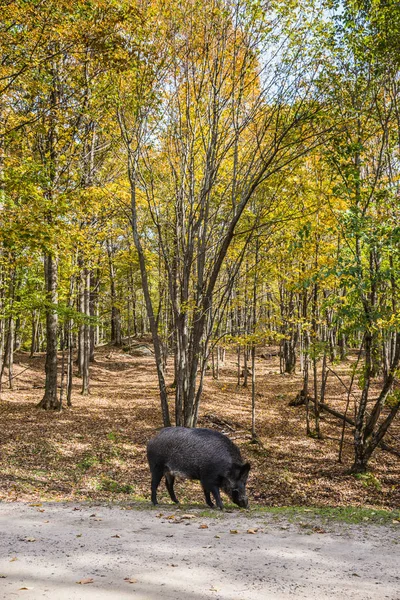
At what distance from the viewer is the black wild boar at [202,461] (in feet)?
26.6

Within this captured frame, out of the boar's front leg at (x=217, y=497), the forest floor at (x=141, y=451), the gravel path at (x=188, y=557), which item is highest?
the gravel path at (x=188, y=557)

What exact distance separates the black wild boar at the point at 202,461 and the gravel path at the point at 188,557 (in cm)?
84

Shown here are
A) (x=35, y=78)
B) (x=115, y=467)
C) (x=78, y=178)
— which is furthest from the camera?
(x=78, y=178)

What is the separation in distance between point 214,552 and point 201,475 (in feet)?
8.93

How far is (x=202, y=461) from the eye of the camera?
809 cm

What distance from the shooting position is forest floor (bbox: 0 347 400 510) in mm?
10773

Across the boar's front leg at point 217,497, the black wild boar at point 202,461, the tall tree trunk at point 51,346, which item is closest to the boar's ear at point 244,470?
the black wild boar at point 202,461

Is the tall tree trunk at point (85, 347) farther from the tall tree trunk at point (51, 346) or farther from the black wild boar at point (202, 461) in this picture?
the black wild boar at point (202, 461)

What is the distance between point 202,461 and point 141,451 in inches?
247

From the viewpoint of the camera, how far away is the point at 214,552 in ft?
17.8

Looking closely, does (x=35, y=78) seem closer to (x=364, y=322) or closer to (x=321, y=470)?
(x=364, y=322)

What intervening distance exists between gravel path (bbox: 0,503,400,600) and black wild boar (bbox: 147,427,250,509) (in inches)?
33.0

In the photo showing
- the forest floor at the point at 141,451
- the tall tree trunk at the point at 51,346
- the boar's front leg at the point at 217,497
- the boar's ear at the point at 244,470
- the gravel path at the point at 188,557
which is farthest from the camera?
the tall tree trunk at the point at 51,346

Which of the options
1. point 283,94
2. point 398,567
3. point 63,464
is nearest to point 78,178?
point 283,94
